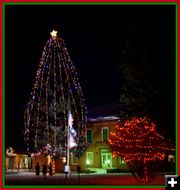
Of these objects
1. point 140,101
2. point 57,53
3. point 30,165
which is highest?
point 57,53

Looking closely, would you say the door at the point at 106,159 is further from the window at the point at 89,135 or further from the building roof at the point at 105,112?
the building roof at the point at 105,112

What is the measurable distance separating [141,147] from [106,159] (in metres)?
19.2

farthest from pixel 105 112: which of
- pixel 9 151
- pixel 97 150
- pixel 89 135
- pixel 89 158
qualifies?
pixel 9 151

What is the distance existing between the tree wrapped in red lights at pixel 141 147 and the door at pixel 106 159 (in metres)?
18.0

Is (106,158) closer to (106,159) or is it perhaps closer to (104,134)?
(106,159)

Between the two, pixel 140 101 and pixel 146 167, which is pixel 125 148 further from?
pixel 140 101

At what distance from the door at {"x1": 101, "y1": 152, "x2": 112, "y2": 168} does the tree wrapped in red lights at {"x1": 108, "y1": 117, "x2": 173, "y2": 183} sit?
1804 centimetres

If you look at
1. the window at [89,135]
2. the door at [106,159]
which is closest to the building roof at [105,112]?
the window at [89,135]

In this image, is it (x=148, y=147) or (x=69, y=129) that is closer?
(x=148, y=147)

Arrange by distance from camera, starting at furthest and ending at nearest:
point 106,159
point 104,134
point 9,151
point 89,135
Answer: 1. point 9,151
2. point 89,135
3. point 104,134
4. point 106,159

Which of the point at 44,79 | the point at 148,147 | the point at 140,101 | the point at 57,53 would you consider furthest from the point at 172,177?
the point at 44,79

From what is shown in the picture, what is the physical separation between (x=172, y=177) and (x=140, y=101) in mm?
26880

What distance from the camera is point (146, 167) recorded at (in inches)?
870

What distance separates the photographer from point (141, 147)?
858 inches
